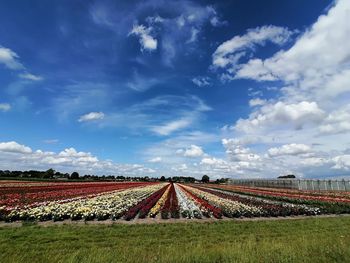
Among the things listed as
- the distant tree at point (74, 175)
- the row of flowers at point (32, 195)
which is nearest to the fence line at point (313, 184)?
the row of flowers at point (32, 195)

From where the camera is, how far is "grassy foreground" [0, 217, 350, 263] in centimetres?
672

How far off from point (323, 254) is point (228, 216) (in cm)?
1134

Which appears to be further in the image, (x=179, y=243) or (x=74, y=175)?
(x=74, y=175)

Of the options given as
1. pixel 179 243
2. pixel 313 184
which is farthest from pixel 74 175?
pixel 179 243

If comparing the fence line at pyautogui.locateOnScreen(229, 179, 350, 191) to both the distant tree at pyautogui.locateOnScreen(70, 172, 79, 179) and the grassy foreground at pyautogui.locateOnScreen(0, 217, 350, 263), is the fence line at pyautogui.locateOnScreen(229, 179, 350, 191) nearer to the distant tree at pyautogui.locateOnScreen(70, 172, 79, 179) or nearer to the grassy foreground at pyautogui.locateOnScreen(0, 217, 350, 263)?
the grassy foreground at pyautogui.locateOnScreen(0, 217, 350, 263)

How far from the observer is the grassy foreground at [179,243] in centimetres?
672

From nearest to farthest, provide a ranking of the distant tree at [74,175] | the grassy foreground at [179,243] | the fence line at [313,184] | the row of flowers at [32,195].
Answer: the grassy foreground at [179,243], the row of flowers at [32,195], the fence line at [313,184], the distant tree at [74,175]

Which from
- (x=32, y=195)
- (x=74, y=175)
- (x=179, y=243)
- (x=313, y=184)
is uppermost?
(x=74, y=175)

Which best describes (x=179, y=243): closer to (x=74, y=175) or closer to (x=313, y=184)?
(x=313, y=184)

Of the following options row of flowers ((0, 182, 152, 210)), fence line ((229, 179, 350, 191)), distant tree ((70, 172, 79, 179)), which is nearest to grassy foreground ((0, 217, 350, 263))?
row of flowers ((0, 182, 152, 210))

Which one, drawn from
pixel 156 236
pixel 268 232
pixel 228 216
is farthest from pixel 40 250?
pixel 228 216

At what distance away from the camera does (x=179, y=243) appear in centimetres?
1016

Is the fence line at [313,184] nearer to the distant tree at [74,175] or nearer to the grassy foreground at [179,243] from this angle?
the grassy foreground at [179,243]

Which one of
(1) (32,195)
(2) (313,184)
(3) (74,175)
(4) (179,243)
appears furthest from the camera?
(3) (74,175)
